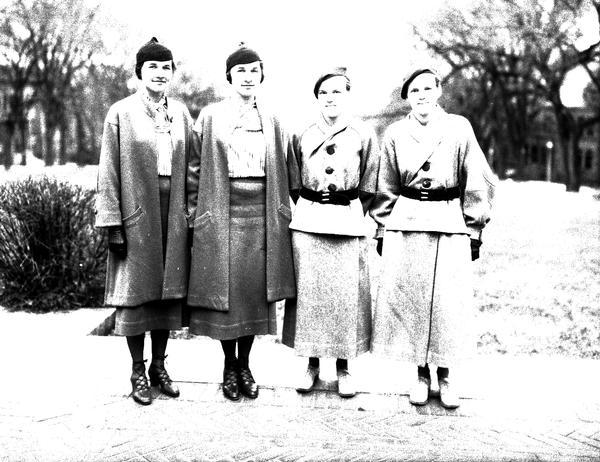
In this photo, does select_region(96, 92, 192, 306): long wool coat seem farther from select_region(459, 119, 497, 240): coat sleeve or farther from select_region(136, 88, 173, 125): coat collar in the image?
select_region(459, 119, 497, 240): coat sleeve

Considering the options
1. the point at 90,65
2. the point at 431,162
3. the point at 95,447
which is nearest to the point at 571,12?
the point at 90,65

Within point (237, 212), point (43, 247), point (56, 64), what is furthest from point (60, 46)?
point (237, 212)

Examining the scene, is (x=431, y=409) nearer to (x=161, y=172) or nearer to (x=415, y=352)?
(x=415, y=352)

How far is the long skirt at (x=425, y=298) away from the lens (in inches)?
173

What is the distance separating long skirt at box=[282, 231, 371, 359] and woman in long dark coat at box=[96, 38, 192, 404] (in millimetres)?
774

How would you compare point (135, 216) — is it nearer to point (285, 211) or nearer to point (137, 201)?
point (137, 201)

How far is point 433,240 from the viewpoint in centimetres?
441

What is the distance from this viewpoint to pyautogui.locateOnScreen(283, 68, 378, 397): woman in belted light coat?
4.45 meters

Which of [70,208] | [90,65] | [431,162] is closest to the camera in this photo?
[431,162]

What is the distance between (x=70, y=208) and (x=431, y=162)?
445cm

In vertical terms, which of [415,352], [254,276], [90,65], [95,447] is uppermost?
[90,65]

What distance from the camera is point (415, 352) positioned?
14.6 ft

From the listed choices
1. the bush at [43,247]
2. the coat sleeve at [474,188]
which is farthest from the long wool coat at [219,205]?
the bush at [43,247]

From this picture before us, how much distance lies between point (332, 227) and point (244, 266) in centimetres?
61
